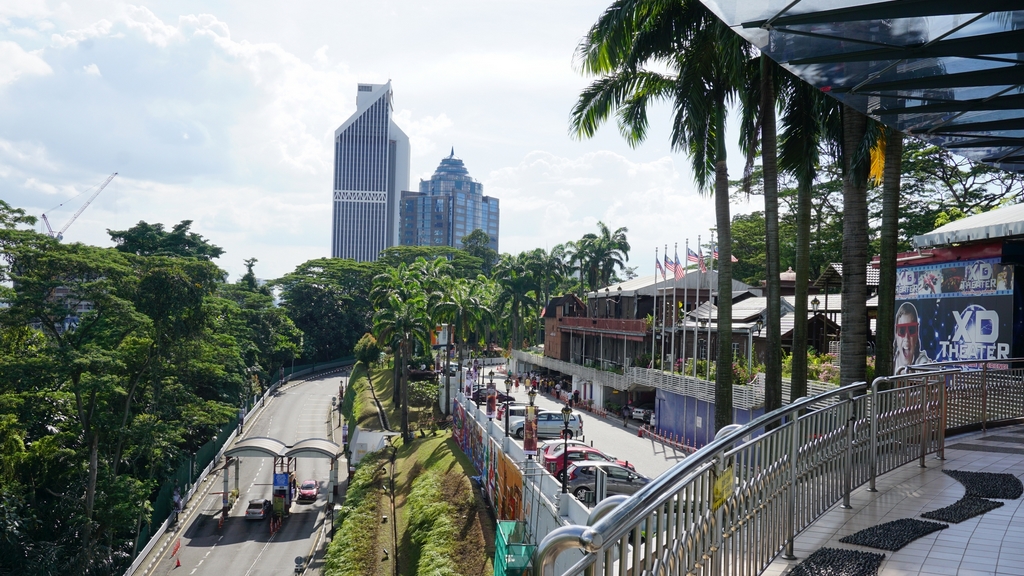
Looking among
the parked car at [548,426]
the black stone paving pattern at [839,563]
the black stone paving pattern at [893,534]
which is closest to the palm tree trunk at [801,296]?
the black stone paving pattern at [893,534]

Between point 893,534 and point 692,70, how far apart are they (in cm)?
1312

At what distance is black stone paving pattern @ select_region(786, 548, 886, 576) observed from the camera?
17.4 feet

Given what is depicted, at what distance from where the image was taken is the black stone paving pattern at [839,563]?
5305 mm

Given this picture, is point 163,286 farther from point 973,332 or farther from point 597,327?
point 973,332

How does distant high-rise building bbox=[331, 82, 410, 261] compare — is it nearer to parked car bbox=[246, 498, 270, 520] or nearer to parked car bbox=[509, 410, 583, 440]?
parked car bbox=[246, 498, 270, 520]

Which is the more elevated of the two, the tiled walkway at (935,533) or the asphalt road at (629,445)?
the tiled walkway at (935,533)

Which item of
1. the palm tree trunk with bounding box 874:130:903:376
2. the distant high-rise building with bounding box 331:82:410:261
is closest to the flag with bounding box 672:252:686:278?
the palm tree trunk with bounding box 874:130:903:376

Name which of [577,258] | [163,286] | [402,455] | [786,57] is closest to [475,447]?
[402,455]

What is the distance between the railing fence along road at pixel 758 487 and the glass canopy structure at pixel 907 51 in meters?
2.98

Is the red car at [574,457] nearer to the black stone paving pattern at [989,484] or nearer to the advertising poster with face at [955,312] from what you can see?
the advertising poster with face at [955,312]

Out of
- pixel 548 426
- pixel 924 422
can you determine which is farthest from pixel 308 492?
pixel 924 422

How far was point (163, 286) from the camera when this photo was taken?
30625mm

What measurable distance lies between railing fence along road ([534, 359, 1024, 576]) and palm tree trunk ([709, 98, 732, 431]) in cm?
802

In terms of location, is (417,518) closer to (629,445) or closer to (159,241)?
(629,445)
